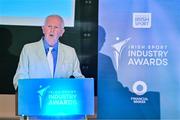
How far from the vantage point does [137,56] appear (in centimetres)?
410

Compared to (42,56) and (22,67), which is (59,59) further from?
(22,67)

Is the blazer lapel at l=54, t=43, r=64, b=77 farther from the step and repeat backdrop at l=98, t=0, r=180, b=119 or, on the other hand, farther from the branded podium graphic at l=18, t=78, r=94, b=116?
the branded podium graphic at l=18, t=78, r=94, b=116

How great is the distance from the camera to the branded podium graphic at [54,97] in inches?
112

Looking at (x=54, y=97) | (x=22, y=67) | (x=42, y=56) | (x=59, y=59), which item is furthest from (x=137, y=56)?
(x=54, y=97)

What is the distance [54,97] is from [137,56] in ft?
4.88

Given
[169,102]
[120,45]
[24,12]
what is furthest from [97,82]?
[24,12]

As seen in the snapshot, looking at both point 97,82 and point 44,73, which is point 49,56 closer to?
point 44,73

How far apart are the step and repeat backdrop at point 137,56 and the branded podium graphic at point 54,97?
1.15 metres

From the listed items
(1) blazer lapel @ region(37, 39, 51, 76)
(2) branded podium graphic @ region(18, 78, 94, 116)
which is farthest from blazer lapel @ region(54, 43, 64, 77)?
(2) branded podium graphic @ region(18, 78, 94, 116)

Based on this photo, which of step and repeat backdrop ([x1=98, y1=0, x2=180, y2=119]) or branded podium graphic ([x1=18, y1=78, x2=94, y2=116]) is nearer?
branded podium graphic ([x1=18, y1=78, x2=94, y2=116])

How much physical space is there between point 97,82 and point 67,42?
53cm

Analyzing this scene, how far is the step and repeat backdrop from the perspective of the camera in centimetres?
405

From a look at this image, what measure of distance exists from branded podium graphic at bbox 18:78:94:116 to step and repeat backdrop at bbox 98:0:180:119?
1.15 m

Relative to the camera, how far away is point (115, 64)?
4086mm
